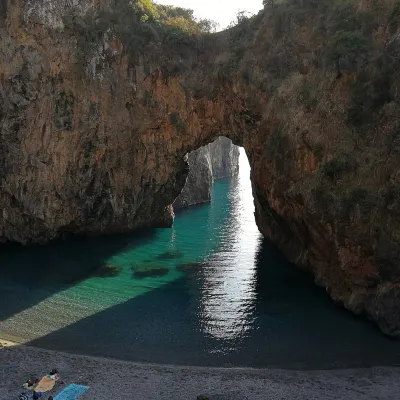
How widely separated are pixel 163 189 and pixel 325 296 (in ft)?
70.1

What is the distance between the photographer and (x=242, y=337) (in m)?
21.7

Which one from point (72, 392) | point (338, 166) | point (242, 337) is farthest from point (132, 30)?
point (72, 392)

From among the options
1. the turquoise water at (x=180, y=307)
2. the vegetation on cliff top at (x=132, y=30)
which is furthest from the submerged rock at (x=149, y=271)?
the vegetation on cliff top at (x=132, y=30)

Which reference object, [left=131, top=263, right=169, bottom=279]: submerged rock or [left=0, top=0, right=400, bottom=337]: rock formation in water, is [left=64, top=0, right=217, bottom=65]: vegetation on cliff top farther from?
[left=131, top=263, right=169, bottom=279]: submerged rock

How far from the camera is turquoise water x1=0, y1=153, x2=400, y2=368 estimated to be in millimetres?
20469

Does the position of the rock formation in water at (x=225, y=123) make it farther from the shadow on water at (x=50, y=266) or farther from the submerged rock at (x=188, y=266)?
the submerged rock at (x=188, y=266)

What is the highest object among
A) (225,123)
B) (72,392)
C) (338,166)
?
(225,123)

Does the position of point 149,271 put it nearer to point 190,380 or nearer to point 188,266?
point 188,266

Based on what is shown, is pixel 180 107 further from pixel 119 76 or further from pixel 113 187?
pixel 113 187

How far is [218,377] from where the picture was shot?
60.6 feet

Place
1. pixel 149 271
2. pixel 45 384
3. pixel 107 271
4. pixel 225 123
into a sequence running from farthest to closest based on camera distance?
pixel 225 123 < pixel 149 271 < pixel 107 271 < pixel 45 384

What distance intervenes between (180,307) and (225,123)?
18488mm

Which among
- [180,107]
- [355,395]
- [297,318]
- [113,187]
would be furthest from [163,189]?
[355,395]

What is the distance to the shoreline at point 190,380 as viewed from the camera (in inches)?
677
